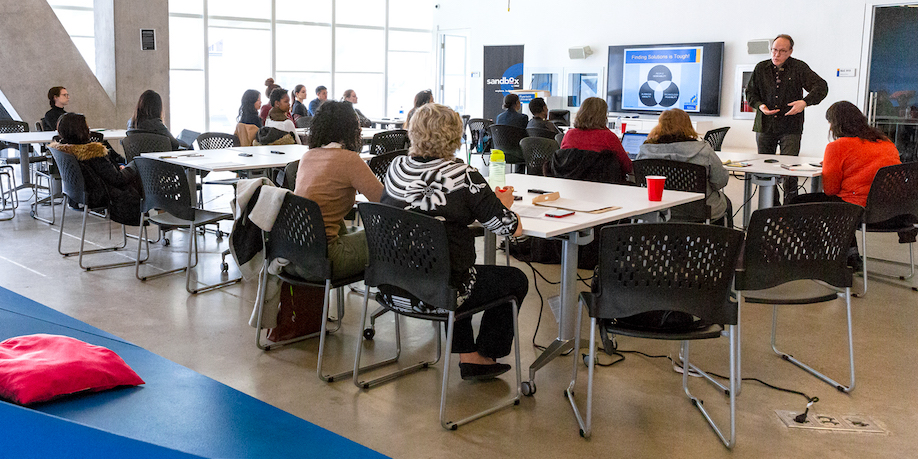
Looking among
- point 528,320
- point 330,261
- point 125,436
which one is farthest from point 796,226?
point 125,436

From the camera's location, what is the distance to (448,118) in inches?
112

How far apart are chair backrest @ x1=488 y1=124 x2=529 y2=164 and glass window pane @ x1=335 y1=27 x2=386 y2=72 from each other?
296 inches

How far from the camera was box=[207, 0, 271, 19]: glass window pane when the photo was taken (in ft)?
41.3

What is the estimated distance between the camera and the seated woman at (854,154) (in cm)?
446

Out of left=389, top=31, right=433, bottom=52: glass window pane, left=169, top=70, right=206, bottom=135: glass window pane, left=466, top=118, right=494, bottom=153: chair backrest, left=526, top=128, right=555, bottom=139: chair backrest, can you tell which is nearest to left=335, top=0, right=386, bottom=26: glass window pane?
left=389, top=31, right=433, bottom=52: glass window pane

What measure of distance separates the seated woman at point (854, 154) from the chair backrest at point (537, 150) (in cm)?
226

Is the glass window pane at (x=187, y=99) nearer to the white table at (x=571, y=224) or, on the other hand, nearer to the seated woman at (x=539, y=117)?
the seated woman at (x=539, y=117)

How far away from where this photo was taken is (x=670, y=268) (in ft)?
8.17

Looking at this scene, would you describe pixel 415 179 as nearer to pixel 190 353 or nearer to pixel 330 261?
pixel 330 261

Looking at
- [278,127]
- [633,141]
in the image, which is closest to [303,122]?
[278,127]

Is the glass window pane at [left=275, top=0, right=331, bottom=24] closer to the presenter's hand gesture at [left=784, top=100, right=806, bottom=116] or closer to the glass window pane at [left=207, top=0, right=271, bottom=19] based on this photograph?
the glass window pane at [left=207, top=0, right=271, bottom=19]

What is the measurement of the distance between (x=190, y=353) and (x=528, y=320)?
5.61 feet

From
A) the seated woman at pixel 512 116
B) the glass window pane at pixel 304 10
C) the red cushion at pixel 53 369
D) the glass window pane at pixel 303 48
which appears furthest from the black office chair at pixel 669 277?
the glass window pane at pixel 304 10

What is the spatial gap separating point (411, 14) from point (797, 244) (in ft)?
43.4
